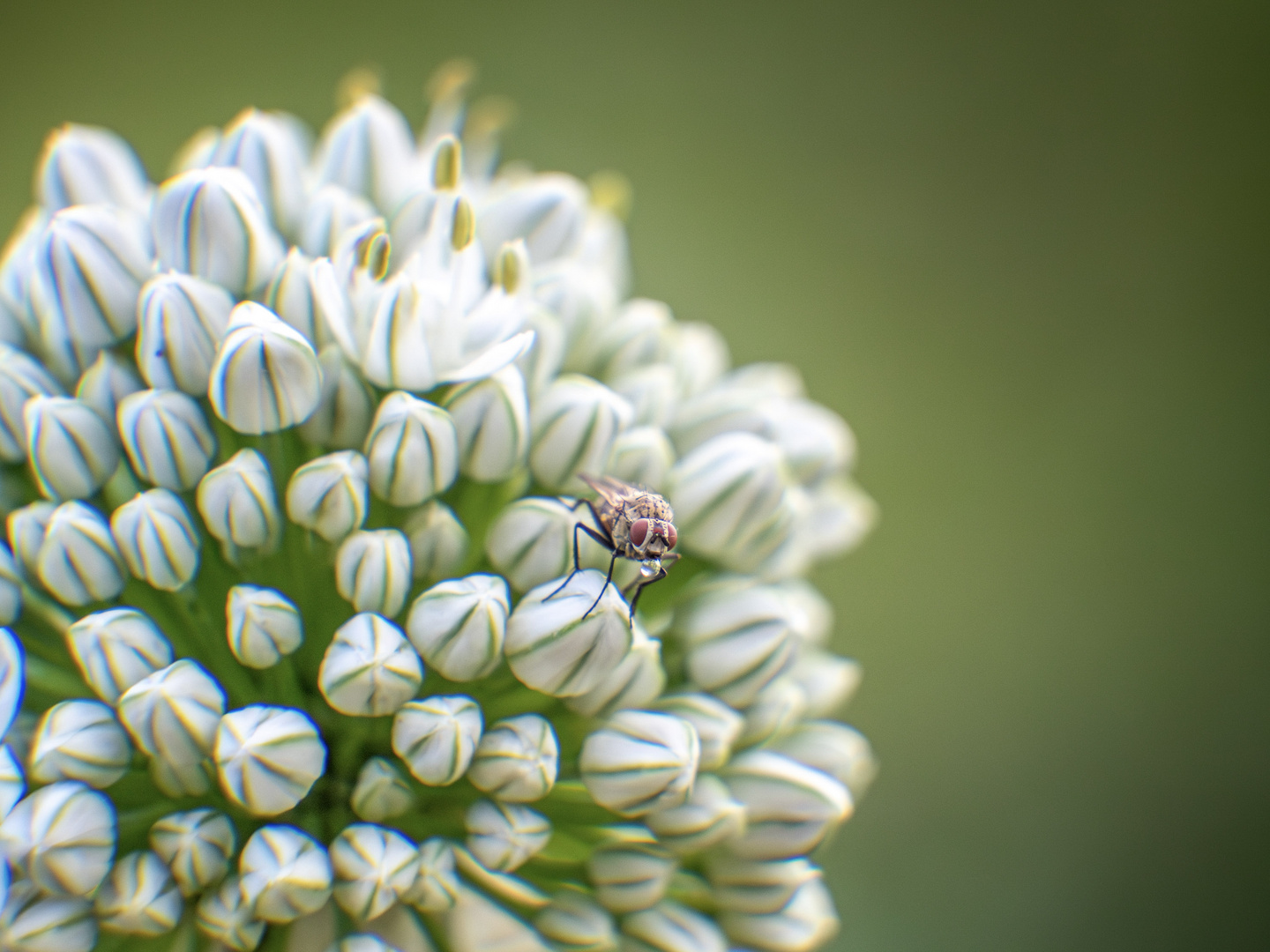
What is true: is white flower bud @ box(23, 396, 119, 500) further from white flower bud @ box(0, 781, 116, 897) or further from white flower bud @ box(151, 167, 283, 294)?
white flower bud @ box(0, 781, 116, 897)

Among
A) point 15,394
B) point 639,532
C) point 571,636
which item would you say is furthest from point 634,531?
point 15,394

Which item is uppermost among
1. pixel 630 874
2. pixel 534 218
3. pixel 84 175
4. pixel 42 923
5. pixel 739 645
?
pixel 534 218

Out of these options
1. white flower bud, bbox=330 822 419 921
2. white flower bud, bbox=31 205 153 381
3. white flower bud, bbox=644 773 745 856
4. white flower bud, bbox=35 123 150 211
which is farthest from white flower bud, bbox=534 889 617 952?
white flower bud, bbox=35 123 150 211

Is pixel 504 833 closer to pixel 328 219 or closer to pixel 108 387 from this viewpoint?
pixel 108 387

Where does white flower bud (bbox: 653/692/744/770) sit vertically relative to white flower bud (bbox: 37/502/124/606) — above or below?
above

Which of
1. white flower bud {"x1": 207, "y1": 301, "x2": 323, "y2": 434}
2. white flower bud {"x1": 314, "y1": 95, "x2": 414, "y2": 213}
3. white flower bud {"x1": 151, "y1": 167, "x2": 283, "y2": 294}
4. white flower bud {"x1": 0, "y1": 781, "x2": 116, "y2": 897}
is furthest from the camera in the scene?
white flower bud {"x1": 314, "y1": 95, "x2": 414, "y2": 213}

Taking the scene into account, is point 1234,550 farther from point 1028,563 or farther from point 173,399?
point 173,399

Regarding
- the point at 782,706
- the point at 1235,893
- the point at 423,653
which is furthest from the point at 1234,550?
the point at 423,653
